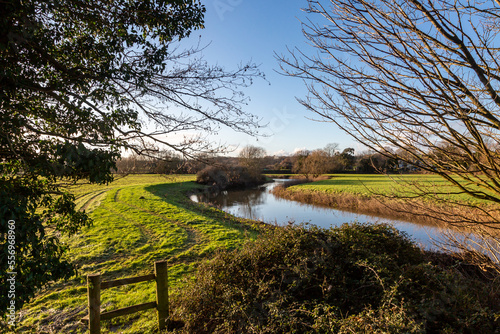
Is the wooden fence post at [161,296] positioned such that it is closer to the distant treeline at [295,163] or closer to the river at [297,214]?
the distant treeline at [295,163]

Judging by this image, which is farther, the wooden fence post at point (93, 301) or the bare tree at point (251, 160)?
the bare tree at point (251, 160)

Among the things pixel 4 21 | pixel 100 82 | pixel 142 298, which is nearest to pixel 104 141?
pixel 100 82

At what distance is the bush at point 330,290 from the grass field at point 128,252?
3.72 feet

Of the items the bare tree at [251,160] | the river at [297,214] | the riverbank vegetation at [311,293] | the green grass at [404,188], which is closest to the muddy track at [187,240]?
the riverbank vegetation at [311,293]

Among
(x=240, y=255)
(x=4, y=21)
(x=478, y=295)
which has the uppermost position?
(x=4, y=21)

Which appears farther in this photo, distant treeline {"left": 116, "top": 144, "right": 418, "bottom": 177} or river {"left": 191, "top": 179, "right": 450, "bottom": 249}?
river {"left": 191, "top": 179, "right": 450, "bottom": 249}

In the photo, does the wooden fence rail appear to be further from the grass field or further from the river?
the river

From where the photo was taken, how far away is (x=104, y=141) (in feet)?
10.8

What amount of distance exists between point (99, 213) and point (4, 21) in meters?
11.4

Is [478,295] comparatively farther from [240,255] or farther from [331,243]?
[240,255]

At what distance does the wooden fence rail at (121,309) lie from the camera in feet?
11.0

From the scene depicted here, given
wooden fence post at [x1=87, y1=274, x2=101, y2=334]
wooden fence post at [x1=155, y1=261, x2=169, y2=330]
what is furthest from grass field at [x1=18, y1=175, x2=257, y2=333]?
wooden fence post at [x1=155, y1=261, x2=169, y2=330]

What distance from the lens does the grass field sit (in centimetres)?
425

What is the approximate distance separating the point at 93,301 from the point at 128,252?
185 inches
